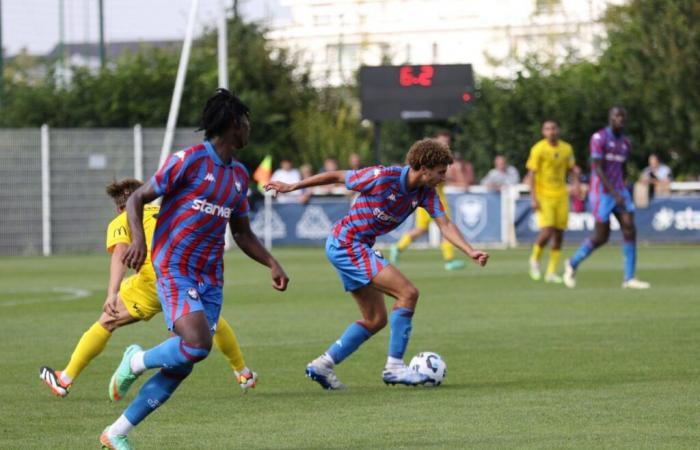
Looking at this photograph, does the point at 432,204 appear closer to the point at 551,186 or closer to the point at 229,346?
Answer: the point at 229,346

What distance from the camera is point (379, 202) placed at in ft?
35.8

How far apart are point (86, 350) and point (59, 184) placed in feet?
83.7

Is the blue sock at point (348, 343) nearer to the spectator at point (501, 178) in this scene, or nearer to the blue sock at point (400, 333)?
the blue sock at point (400, 333)

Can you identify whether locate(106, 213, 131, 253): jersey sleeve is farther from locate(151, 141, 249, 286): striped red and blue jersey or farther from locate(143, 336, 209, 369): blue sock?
locate(143, 336, 209, 369): blue sock

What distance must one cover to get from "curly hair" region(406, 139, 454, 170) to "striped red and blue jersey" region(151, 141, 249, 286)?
2203mm

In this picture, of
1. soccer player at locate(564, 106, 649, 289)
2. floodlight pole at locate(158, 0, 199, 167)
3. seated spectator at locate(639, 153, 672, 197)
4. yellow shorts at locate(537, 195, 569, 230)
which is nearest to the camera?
soccer player at locate(564, 106, 649, 289)

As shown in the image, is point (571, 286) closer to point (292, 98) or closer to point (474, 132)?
point (474, 132)

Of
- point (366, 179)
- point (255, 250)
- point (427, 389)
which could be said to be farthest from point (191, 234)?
point (427, 389)

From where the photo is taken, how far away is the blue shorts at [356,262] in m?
11.0

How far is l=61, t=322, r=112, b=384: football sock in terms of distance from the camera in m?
10.8

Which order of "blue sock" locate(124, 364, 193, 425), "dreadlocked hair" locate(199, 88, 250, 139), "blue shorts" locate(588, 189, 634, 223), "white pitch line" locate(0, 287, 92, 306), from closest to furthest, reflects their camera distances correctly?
"blue sock" locate(124, 364, 193, 425) → "dreadlocked hair" locate(199, 88, 250, 139) → "blue shorts" locate(588, 189, 634, 223) → "white pitch line" locate(0, 287, 92, 306)

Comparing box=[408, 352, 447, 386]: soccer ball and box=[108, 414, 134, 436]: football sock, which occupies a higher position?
box=[108, 414, 134, 436]: football sock

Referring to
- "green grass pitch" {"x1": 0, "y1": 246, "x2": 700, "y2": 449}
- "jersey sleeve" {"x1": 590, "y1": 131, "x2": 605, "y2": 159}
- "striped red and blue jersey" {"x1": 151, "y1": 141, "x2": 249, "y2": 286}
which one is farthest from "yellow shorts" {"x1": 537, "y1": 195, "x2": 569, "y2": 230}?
"striped red and blue jersey" {"x1": 151, "y1": 141, "x2": 249, "y2": 286}

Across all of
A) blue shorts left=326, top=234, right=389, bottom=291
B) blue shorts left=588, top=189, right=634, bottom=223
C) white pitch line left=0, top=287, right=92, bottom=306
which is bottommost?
white pitch line left=0, top=287, right=92, bottom=306
